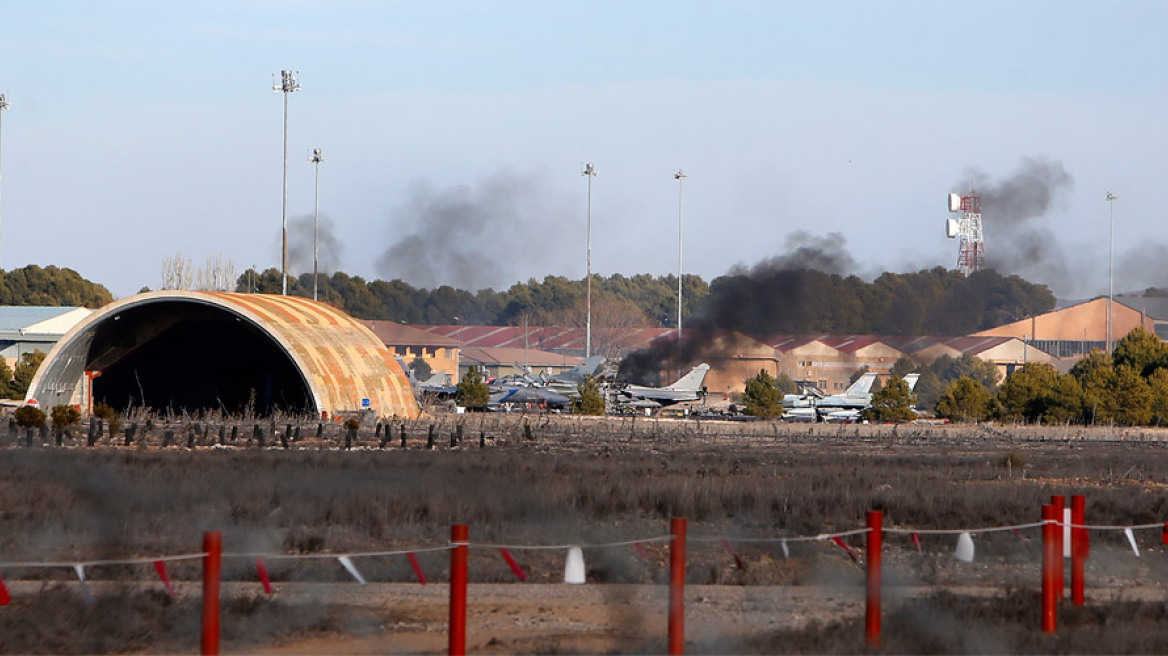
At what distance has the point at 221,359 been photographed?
60.9 meters

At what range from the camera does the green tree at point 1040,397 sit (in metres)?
63.8

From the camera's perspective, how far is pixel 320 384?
49625 millimetres

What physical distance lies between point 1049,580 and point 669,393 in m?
65.9

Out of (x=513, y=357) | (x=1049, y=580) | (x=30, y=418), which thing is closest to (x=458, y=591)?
(x=1049, y=580)

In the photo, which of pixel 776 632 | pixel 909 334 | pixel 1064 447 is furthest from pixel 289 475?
pixel 909 334

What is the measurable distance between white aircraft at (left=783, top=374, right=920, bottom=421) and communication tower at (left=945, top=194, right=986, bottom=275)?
25937mm

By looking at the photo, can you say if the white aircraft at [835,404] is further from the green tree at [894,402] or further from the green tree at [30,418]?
the green tree at [30,418]

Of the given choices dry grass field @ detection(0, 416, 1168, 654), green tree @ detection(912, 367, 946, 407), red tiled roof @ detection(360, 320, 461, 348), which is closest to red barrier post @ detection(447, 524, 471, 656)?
dry grass field @ detection(0, 416, 1168, 654)

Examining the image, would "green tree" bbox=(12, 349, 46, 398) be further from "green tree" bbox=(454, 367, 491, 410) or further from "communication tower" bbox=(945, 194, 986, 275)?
"communication tower" bbox=(945, 194, 986, 275)

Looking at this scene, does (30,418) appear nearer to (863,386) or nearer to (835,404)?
(835,404)

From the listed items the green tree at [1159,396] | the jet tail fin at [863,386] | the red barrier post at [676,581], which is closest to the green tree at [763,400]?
the jet tail fin at [863,386]

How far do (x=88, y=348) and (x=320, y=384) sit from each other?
10521 millimetres

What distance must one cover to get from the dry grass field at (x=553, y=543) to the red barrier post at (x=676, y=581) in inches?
50.9

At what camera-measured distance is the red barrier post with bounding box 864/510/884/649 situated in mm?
10719
